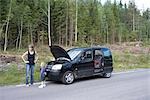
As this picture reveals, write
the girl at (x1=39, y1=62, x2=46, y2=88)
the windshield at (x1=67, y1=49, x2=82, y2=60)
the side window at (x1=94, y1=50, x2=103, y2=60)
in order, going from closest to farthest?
the girl at (x1=39, y1=62, x2=46, y2=88), the windshield at (x1=67, y1=49, x2=82, y2=60), the side window at (x1=94, y1=50, x2=103, y2=60)

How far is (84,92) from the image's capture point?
12.3 m

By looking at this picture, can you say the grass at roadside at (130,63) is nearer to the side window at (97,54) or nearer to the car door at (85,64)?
the side window at (97,54)

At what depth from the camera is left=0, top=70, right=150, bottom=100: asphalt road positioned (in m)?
11.2

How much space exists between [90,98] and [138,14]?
108899 mm

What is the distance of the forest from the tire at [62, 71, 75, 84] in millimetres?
41217

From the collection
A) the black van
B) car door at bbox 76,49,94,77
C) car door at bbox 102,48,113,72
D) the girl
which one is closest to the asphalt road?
the girl

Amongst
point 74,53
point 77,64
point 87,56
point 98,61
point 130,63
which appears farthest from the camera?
point 130,63

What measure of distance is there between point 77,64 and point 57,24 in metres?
55.0

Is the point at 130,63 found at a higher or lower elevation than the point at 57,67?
lower

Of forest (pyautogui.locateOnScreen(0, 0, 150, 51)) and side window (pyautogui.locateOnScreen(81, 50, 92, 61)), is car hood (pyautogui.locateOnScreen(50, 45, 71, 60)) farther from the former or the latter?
forest (pyautogui.locateOnScreen(0, 0, 150, 51))

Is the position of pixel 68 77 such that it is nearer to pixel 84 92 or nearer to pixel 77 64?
pixel 77 64

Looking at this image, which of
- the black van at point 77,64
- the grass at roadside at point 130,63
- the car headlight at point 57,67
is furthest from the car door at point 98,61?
the grass at roadside at point 130,63

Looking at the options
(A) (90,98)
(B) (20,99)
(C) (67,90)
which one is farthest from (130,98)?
(B) (20,99)

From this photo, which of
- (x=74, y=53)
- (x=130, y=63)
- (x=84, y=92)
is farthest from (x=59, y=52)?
(x=130, y=63)
